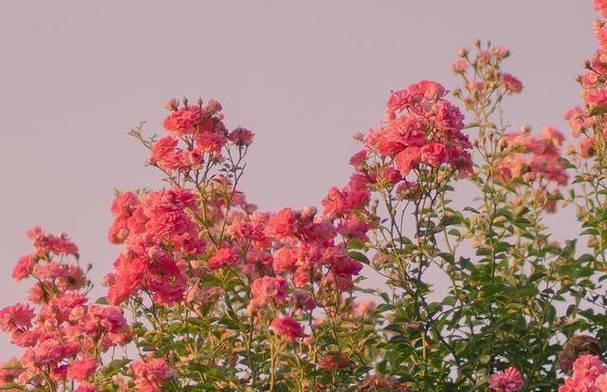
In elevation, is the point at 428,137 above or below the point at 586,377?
above

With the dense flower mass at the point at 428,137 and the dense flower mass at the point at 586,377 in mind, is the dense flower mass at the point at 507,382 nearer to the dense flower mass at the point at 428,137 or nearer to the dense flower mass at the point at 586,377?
the dense flower mass at the point at 428,137

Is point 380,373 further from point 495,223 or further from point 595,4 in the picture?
point 595,4

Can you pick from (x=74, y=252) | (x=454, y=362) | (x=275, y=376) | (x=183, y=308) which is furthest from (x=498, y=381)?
(x=74, y=252)

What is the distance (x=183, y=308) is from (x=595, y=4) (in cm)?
337

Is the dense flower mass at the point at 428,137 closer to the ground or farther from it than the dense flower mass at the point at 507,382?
farther from it

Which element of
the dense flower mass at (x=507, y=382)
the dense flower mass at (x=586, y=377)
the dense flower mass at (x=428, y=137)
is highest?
the dense flower mass at (x=428, y=137)

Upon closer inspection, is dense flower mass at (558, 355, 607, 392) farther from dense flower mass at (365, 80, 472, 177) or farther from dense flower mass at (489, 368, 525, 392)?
dense flower mass at (365, 80, 472, 177)

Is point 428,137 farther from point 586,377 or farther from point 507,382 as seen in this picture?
point 586,377

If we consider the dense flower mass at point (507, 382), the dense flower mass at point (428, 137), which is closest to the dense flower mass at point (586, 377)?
the dense flower mass at point (507, 382)

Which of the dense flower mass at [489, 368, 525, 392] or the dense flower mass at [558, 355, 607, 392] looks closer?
the dense flower mass at [558, 355, 607, 392]

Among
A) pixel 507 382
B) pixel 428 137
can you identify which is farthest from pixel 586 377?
pixel 428 137

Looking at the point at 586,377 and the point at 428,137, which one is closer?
the point at 586,377

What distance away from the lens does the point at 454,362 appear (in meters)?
6.38

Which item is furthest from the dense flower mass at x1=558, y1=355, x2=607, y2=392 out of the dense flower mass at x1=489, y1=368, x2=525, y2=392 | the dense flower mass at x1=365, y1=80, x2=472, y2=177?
the dense flower mass at x1=365, y1=80, x2=472, y2=177
